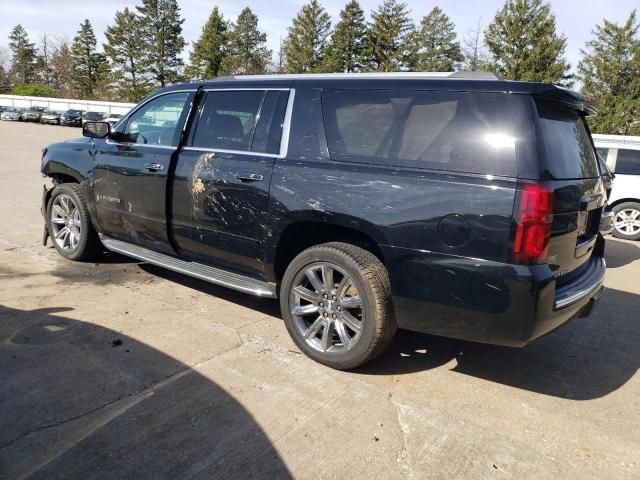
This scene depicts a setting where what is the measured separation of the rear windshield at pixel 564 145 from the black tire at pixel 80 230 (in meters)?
4.46

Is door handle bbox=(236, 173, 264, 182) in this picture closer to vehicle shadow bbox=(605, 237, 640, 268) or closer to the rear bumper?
the rear bumper

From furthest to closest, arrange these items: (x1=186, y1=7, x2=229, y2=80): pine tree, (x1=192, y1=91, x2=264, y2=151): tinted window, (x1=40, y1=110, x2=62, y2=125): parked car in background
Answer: (x1=186, y1=7, x2=229, y2=80): pine tree
(x1=40, y1=110, x2=62, y2=125): parked car in background
(x1=192, y1=91, x2=264, y2=151): tinted window

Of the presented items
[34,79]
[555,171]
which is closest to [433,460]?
[555,171]

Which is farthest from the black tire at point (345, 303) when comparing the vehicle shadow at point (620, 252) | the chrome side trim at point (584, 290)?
the vehicle shadow at point (620, 252)

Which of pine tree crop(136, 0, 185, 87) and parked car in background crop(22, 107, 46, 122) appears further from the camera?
pine tree crop(136, 0, 185, 87)

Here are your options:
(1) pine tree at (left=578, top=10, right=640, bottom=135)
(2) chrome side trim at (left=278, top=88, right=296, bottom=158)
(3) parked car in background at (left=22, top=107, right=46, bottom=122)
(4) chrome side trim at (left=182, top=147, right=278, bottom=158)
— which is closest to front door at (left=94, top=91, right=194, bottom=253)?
(4) chrome side trim at (left=182, top=147, right=278, bottom=158)

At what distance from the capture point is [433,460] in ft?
8.63

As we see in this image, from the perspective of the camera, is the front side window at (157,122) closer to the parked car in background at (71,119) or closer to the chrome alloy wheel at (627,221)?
the chrome alloy wheel at (627,221)

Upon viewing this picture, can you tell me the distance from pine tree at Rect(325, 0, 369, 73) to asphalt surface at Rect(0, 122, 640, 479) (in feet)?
175

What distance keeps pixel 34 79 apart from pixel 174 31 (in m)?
40.3

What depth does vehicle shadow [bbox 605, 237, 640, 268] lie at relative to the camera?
299 inches

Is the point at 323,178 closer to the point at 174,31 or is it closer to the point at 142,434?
the point at 142,434

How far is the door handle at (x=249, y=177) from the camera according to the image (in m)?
3.79

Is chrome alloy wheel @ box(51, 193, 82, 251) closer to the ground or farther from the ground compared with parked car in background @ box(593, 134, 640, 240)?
closer to the ground
